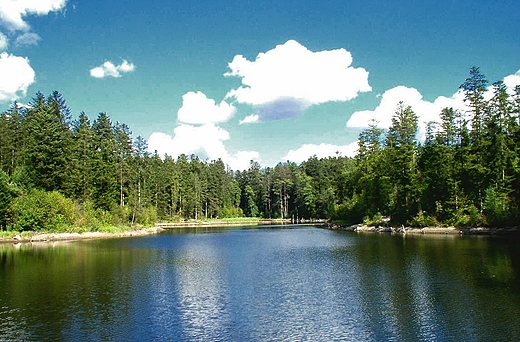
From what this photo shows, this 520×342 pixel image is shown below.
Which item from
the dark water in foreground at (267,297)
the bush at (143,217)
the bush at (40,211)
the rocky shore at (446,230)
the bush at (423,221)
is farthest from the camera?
the bush at (143,217)

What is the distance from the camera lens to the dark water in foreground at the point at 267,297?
16141 millimetres

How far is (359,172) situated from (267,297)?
6912 centimetres

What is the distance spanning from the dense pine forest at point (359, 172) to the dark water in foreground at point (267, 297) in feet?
74.4

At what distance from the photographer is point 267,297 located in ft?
71.1

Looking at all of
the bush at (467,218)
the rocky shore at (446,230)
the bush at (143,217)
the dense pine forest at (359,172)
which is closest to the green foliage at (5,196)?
the dense pine forest at (359,172)

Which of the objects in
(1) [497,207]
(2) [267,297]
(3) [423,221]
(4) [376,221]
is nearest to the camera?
(2) [267,297]

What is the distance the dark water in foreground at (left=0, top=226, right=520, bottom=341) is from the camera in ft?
53.0

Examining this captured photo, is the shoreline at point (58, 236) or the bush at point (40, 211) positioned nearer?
the shoreline at point (58, 236)

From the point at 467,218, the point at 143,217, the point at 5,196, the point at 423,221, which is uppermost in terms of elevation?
the point at 5,196

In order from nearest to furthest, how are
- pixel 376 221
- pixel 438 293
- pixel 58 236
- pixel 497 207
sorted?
pixel 438 293 → pixel 497 207 → pixel 58 236 → pixel 376 221

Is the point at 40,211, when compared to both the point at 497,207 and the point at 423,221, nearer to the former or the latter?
the point at 423,221

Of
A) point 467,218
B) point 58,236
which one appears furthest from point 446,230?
point 58,236

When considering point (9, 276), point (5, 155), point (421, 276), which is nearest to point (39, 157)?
point (5, 155)

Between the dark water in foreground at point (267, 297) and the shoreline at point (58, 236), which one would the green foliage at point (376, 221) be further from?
the shoreline at point (58, 236)
